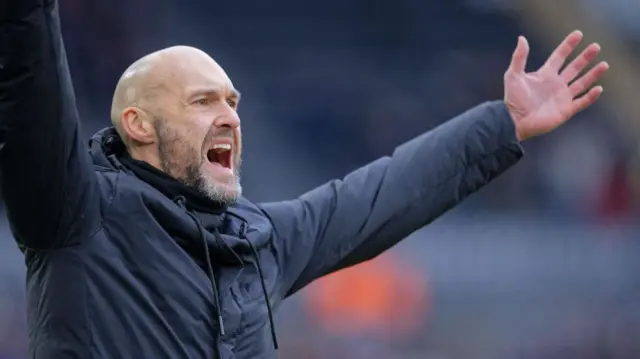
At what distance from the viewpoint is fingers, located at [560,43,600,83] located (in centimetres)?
216

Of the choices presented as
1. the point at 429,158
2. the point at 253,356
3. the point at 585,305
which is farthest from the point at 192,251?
the point at 585,305

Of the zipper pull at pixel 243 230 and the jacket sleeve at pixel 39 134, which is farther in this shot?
the zipper pull at pixel 243 230

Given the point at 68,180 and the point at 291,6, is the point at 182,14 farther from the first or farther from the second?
the point at 68,180

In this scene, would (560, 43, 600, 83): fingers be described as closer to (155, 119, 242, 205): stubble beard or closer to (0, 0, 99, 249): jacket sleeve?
(155, 119, 242, 205): stubble beard

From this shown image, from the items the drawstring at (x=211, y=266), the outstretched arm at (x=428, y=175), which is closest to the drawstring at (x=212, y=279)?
the drawstring at (x=211, y=266)

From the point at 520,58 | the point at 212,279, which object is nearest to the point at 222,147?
the point at 212,279

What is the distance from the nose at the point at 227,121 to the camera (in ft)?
6.33

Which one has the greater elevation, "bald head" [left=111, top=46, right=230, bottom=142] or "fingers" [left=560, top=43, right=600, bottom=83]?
"bald head" [left=111, top=46, right=230, bottom=142]

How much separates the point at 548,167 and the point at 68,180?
4.24 metres

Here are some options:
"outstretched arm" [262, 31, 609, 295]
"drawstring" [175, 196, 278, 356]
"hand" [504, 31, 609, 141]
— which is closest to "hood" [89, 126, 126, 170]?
"drawstring" [175, 196, 278, 356]

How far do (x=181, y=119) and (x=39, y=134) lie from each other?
364mm

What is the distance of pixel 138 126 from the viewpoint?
75.8 inches

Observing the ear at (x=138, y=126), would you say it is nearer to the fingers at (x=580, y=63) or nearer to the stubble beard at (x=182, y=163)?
the stubble beard at (x=182, y=163)

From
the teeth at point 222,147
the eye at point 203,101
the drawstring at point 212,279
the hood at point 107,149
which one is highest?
the eye at point 203,101
